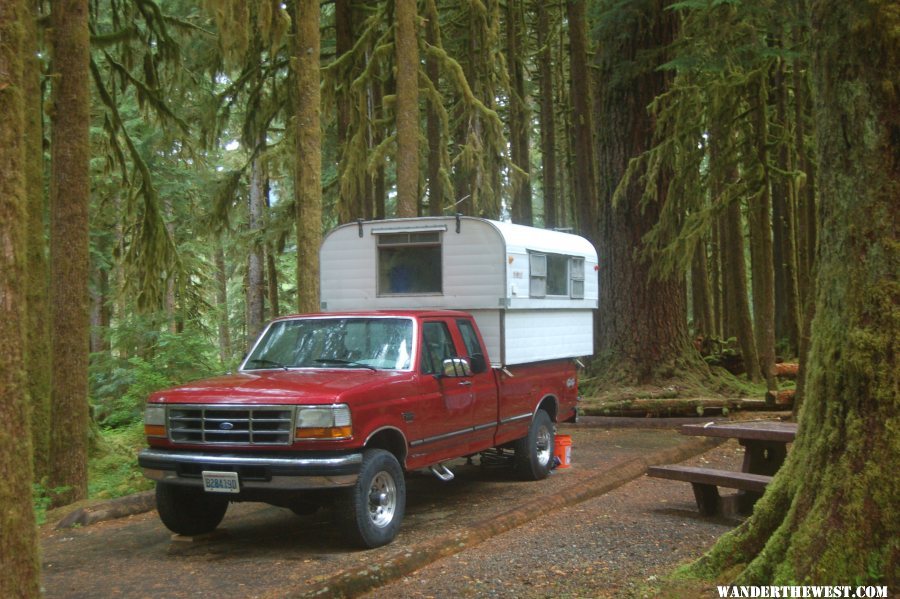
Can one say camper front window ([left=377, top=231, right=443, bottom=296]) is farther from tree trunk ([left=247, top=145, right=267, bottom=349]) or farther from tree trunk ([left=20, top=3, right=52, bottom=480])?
tree trunk ([left=247, top=145, right=267, bottom=349])

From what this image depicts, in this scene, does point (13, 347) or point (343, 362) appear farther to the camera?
point (343, 362)

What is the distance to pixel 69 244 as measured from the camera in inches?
396

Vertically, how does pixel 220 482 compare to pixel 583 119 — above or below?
below

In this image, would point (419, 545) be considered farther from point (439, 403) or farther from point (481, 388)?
point (481, 388)

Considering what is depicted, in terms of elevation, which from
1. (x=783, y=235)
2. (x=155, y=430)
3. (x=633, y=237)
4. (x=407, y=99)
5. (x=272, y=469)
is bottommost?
(x=272, y=469)

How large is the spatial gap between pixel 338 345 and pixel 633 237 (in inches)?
389

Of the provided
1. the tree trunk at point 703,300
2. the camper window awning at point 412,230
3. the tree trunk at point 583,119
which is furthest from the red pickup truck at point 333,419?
the tree trunk at point 703,300

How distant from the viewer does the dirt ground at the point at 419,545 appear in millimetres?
6344

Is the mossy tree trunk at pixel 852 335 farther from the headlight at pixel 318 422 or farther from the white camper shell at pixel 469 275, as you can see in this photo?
the white camper shell at pixel 469 275

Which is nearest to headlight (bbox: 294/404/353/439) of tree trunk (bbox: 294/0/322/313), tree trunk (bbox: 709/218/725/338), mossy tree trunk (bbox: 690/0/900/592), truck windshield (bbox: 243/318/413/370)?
truck windshield (bbox: 243/318/413/370)

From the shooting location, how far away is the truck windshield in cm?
866

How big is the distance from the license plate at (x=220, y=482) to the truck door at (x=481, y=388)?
2962 mm

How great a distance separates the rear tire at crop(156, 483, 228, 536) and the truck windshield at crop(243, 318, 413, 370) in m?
1.40

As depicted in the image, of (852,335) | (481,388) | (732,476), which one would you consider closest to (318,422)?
(481,388)
